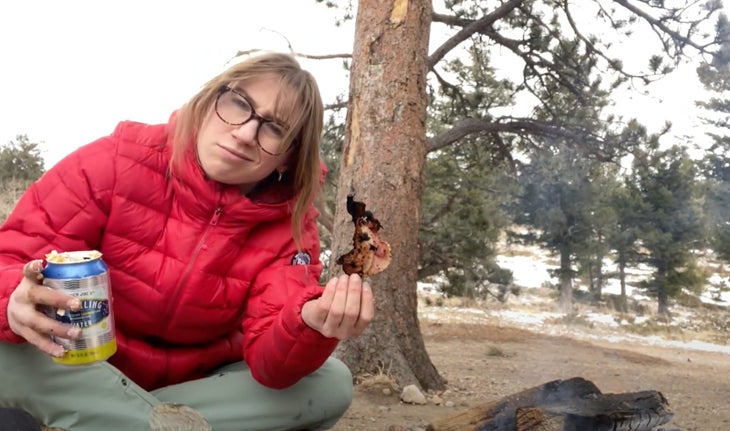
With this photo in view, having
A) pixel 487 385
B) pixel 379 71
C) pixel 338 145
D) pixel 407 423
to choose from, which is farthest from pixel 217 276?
pixel 338 145

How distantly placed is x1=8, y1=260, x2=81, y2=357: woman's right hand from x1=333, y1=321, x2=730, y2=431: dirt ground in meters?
1.86

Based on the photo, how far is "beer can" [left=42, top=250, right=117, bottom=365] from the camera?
137cm

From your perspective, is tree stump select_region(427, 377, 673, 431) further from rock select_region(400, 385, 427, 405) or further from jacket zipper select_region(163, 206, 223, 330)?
rock select_region(400, 385, 427, 405)

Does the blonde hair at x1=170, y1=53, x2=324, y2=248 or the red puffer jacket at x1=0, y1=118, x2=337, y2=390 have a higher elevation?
the blonde hair at x1=170, y1=53, x2=324, y2=248

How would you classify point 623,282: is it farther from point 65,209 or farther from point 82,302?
point 82,302

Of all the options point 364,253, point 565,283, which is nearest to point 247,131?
point 364,253

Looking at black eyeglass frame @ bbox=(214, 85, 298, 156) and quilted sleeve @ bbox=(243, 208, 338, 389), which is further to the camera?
black eyeglass frame @ bbox=(214, 85, 298, 156)

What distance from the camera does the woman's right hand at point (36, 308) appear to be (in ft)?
4.36

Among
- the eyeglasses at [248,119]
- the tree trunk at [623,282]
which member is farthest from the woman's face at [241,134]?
the tree trunk at [623,282]

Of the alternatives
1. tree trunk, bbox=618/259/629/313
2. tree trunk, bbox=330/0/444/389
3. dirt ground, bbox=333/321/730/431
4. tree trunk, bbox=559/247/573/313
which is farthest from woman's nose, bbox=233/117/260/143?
tree trunk, bbox=618/259/629/313

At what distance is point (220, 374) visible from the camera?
6.07ft

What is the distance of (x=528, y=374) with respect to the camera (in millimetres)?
A: 5348

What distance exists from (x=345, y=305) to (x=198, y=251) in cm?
53

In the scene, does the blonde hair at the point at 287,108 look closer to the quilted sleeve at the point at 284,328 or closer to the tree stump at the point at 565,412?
the quilted sleeve at the point at 284,328
